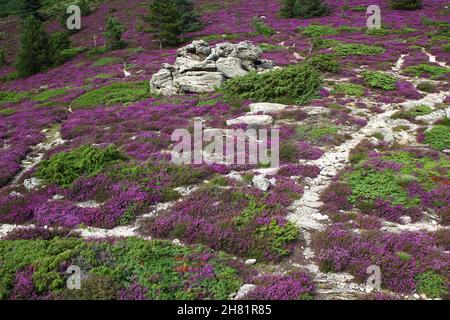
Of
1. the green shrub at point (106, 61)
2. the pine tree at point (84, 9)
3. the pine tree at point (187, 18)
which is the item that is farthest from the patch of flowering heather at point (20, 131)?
the pine tree at point (84, 9)

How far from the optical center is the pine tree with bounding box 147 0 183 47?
1895 inches

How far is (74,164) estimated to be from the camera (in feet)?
54.4

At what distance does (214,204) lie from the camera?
13.5m

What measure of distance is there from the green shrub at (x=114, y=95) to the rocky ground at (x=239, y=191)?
0.20m

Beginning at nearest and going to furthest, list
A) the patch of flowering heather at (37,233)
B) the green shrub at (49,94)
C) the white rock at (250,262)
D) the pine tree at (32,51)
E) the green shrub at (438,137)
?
the white rock at (250,262) < the patch of flowering heather at (37,233) < the green shrub at (438,137) < the green shrub at (49,94) < the pine tree at (32,51)

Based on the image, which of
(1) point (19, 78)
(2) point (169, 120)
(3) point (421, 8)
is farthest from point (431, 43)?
(1) point (19, 78)

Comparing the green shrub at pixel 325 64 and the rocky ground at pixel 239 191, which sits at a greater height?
the green shrub at pixel 325 64

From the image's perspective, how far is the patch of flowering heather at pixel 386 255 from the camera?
9.57 metres

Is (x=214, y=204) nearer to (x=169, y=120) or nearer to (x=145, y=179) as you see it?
(x=145, y=179)

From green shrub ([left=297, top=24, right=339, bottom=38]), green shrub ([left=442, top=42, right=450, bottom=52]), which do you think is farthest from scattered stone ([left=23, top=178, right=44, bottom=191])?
green shrub ([left=297, top=24, right=339, bottom=38])

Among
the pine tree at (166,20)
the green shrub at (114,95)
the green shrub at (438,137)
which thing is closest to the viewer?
the green shrub at (438,137)

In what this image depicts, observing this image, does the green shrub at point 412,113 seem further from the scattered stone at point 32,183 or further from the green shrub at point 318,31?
the green shrub at point 318,31

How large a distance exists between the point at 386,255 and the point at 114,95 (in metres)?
26.0

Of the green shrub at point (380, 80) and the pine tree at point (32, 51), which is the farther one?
the pine tree at point (32, 51)
